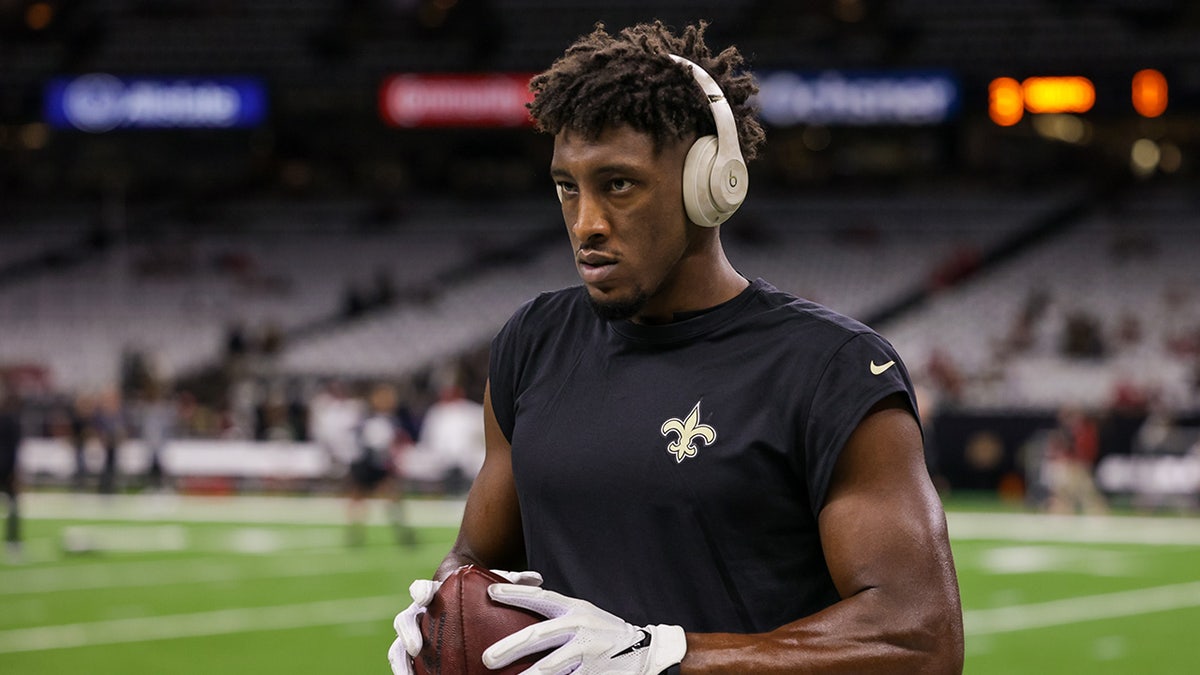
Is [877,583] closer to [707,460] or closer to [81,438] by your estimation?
[707,460]

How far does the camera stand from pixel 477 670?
2.62 metres

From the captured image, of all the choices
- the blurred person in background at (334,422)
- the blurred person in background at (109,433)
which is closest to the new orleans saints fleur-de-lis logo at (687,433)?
the blurred person in background at (334,422)

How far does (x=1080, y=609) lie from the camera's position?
13508 mm

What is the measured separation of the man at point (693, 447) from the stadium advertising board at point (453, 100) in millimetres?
28265

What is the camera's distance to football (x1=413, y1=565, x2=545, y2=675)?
2.62 m

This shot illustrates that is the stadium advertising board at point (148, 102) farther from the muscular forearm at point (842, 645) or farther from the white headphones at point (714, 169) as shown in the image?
the muscular forearm at point (842, 645)

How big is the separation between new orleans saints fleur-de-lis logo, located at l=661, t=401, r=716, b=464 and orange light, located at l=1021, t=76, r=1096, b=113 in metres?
28.2

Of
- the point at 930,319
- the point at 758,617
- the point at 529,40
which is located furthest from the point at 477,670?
the point at 529,40

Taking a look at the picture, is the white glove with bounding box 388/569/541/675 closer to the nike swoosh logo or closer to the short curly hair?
the nike swoosh logo

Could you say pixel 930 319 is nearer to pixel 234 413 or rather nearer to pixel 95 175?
pixel 234 413

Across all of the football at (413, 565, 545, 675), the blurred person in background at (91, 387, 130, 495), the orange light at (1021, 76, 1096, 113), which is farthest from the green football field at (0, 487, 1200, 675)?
the orange light at (1021, 76, 1096, 113)

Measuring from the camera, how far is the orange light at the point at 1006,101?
1175 inches

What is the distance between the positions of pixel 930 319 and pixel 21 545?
17.0 meters

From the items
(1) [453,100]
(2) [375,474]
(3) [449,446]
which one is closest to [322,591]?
(2) [375,474]
